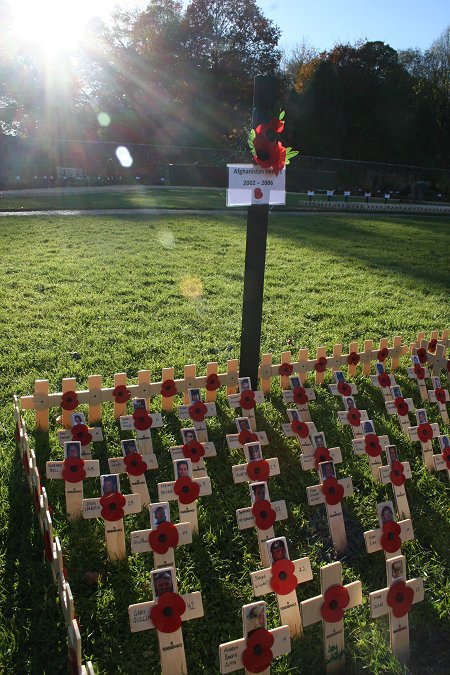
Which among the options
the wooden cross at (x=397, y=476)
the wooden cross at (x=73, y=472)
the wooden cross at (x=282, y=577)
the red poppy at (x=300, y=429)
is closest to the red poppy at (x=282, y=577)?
the wooden cross at (x=282, y=577)

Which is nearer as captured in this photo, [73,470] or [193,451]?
[73,470]

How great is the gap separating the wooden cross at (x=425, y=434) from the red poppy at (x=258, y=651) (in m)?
1.95

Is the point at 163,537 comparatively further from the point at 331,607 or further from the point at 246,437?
the point at 246,437

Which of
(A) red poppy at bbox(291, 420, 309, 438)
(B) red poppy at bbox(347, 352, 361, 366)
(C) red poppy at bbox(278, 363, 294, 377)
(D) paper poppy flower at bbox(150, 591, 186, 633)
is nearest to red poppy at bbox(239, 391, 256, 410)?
(A) red poppy at bbox(291, 420, 309, 438)

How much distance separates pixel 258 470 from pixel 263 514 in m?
0.38

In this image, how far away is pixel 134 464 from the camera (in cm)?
289

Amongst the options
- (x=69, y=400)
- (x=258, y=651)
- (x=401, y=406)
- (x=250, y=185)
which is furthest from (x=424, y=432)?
(x=69, y=400)

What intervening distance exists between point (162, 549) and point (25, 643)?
25.3 inches

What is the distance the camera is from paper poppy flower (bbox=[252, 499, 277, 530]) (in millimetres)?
2484

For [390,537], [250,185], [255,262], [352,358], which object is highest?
[250,185]

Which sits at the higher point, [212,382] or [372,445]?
[212,382]

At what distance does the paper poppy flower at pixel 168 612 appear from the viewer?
188 cm

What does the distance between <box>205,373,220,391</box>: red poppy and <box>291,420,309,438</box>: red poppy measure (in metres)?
0.75

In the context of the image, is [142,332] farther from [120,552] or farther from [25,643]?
[25,643]
